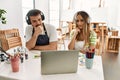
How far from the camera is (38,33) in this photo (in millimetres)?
1766

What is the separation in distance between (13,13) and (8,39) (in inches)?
38.9

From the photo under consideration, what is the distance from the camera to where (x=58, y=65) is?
1.07 metres

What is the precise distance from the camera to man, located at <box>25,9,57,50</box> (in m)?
1.74

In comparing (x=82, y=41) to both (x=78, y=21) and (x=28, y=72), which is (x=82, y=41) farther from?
(x=28, y=72)

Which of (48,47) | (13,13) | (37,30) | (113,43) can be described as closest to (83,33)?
(48,47)

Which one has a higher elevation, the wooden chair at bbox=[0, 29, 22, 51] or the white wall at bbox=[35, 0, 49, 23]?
the white wall at bbox=[35, 0, 49, 23]

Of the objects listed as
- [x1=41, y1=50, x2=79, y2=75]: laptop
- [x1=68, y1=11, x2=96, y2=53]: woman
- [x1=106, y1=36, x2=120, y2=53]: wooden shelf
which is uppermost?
[x1=68, y1=11, x2=96, y2=53]: woman

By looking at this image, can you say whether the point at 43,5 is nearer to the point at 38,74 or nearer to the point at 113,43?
the point at 113,43

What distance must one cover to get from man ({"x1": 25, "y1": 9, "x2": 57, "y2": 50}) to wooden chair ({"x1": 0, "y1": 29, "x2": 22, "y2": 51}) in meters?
0.75

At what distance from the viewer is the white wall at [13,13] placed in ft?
10.1

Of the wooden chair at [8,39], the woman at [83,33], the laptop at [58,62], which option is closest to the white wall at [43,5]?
the wooden chair at [8,39]

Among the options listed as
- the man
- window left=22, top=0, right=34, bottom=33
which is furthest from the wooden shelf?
the man


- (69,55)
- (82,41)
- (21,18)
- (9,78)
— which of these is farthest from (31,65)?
(21,18)

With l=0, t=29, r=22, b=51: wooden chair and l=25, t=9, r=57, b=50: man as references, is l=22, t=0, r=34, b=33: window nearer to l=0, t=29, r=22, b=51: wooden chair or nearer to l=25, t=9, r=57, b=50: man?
l=0, t=29, r=22, b=51: wooden chair
